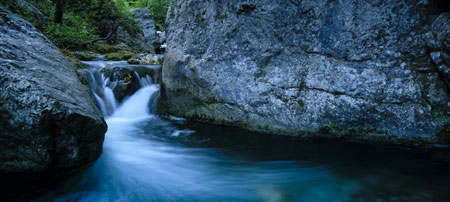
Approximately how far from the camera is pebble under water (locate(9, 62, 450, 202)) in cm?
251

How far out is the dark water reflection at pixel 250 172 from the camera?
2.51 m

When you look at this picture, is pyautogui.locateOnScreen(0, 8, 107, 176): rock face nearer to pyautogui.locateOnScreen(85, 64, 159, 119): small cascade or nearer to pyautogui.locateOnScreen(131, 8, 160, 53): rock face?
pyautogui.locateOnScreen(85, 64, 159, 119): small cascade

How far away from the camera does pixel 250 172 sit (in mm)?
3125

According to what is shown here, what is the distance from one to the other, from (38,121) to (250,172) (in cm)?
246

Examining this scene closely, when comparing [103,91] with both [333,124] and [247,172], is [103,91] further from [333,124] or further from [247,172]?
[333,124]

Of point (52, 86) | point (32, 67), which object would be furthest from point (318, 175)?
point (32, 67)

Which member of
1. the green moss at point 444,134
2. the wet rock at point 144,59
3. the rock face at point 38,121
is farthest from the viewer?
the wet rock at point 144,59

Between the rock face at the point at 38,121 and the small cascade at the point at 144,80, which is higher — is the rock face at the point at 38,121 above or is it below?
below

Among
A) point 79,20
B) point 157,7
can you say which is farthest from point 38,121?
point 157,7

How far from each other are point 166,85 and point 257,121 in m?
2.37

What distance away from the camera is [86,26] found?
1067 cm

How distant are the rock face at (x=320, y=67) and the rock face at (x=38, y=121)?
2.42m

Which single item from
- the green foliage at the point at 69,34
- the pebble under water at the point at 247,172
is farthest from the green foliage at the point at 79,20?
the pebble under water at the point at 247,172

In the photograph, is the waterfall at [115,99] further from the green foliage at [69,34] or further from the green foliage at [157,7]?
the green foliage at [157,7]
